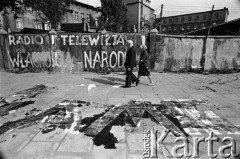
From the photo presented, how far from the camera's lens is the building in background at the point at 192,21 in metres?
48.3

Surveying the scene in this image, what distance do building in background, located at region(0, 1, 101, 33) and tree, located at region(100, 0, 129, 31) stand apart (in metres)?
3.65

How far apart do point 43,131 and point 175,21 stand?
69166 millimetres

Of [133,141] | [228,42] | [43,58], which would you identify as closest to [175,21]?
[228,42]

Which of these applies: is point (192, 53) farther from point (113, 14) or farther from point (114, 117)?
point (113, 14)

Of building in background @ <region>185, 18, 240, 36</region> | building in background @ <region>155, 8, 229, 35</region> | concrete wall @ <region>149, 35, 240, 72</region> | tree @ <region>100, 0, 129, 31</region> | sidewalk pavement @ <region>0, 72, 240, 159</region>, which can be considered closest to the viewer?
sidewalk pavement @ <region>0, 72, 240, 159</region>

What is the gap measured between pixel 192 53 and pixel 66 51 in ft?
24.8

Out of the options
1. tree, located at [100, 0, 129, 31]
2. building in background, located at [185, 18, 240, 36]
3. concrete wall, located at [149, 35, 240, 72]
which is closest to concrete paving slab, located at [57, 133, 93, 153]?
concrete wall, located at [149, 35, 240, 72]

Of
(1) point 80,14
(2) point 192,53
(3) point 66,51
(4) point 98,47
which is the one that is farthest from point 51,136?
(1) point 80,14

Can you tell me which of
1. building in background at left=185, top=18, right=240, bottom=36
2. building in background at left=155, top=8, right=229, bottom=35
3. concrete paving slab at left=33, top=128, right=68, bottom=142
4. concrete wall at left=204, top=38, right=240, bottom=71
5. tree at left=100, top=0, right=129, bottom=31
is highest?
building in background at left=155, top=8, right=229, bottom=35

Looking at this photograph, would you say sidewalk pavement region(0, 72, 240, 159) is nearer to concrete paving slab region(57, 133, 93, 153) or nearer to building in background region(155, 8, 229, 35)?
concrete paving slab region(57, 133, 93, 153)

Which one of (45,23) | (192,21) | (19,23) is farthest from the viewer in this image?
(192,21)

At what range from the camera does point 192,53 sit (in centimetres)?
815

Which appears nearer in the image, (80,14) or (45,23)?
(45,23)

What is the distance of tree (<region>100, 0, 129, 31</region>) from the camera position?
33156mm
